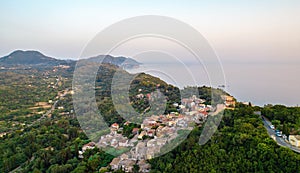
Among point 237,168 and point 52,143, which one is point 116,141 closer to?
point 52,143

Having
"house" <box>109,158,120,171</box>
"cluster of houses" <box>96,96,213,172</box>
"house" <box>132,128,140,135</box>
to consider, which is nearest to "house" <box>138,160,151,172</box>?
"cluster of houses" <box>96,96,213,172</box>

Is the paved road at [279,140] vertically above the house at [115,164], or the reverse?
the paved road at [279,140]

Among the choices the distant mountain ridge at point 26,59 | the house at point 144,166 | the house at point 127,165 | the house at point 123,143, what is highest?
the distant mountain ridge at point 26,59

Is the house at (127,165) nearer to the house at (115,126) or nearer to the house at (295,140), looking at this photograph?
the house at (115,126)

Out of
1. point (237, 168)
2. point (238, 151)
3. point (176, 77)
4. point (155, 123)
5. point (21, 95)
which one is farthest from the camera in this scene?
point (21, 95)

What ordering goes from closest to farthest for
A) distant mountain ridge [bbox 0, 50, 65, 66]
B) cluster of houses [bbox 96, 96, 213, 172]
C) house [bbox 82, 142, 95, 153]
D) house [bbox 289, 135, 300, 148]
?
house [bbox 289, 135, 300, 148]
cluster of houses [bbox 96, 96, 213, 172]
house [bbox 82, 142, 95, 153]
distant mountain ridge [bbox 0, 50, 65, 66]

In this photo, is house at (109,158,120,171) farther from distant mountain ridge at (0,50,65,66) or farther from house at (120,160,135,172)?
→ distant mountain ridge at (0,50,65,66)

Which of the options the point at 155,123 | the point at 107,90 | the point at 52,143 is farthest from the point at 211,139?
the point at 107,90

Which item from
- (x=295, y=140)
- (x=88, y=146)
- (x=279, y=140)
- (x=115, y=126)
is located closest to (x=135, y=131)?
(x=115, y=126)

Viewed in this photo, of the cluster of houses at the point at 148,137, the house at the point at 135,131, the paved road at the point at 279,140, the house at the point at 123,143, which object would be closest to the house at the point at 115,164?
the cluster of houses at the point at 148,137

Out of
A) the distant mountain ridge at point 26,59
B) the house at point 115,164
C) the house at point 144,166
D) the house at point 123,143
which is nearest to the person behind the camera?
the house at point 144,166

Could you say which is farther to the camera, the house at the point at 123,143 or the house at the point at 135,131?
the house at the point at 135,131
